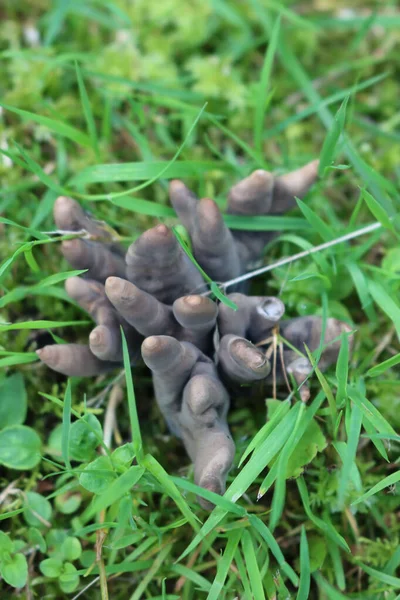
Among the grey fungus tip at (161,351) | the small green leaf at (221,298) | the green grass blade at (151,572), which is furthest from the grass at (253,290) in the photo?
the small green leaf at (221,298)

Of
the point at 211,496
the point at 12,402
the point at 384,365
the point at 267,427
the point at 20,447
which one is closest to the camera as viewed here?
the point at 211,496

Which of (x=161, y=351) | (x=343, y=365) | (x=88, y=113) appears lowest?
(x=343, y=365)

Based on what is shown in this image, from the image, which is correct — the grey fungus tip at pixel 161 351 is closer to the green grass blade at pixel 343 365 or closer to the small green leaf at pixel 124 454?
the small green leaf at pixel 124 454

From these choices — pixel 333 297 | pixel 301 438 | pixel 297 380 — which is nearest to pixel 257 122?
pixel 333 297

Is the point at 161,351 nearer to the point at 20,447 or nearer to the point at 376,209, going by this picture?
→ the point at 20,447

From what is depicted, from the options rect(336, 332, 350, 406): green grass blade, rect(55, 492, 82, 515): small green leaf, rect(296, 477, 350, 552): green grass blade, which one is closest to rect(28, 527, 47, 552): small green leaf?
rect(55, 492, 82, 515): small green leaf

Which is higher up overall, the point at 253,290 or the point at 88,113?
the point at 88,113

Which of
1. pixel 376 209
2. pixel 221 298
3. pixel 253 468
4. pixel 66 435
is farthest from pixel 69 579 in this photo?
pixel 376 209

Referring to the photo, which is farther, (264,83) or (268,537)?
(264,83)
